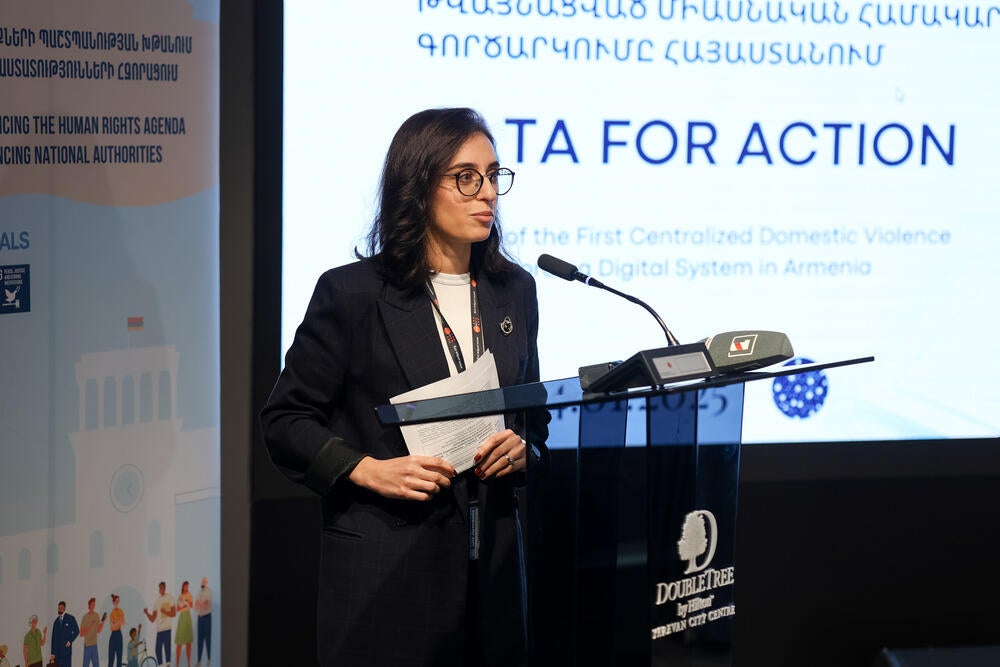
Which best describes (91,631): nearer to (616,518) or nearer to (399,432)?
(399,432)

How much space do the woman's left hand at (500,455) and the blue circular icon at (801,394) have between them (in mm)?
1853

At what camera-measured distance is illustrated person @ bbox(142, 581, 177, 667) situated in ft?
10.1

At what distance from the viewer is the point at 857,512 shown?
3.82 metres

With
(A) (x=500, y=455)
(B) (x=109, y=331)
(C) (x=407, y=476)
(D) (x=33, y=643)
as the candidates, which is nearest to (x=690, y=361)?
(A) (x=500, y=455)

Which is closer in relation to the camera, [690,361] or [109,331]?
[690,361]

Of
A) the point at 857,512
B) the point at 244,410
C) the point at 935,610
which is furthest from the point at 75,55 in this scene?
the point at 935,610

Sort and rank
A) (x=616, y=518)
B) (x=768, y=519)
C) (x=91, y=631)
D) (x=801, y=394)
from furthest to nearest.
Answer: (x=768, y=519), (x=801, y=394), (x=91, y=631), (x=616, y=518)

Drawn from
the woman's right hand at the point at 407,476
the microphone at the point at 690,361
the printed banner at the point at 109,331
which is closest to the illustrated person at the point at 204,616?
the printed banner at the point at 109,331

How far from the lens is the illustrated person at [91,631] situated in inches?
115

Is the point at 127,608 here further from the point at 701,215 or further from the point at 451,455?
the point at 701,215

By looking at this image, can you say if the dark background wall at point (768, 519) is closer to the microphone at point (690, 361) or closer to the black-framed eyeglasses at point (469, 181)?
the black-framed eyeglasses at point (469, 181)

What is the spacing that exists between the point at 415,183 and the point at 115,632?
1680mm

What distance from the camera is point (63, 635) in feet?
9.42

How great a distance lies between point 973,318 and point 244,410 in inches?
95.0
